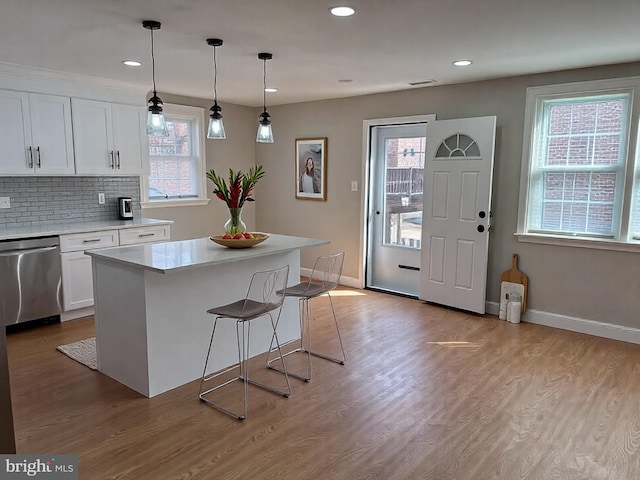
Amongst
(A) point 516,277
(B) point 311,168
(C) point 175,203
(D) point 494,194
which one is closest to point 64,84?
(C) point 175,203

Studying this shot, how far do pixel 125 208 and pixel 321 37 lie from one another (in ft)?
9.93

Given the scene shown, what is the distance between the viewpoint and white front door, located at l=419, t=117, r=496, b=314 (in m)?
4.60

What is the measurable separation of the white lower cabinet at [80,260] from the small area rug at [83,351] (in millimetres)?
640

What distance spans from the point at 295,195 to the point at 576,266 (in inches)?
139

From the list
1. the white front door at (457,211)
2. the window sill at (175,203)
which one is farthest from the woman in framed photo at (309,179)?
the white front door at (457,211)

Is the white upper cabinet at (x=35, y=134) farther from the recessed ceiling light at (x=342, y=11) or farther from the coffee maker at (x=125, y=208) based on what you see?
the recessed ceiling light at (x=342, y=11)

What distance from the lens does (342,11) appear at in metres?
2.64

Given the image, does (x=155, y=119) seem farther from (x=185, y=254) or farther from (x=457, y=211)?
(x=457, y=211)

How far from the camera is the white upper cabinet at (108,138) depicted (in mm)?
4590

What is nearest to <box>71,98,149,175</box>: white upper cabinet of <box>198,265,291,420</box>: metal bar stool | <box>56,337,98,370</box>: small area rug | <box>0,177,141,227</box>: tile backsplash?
<box>0,177,141,227</box>: tile backsplash

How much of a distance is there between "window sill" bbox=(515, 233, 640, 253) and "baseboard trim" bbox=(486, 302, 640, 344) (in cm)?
67

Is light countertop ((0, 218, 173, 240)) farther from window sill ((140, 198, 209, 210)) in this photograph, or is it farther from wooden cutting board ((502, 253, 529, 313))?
wooden cutting board ((502, 253, 529, 313))

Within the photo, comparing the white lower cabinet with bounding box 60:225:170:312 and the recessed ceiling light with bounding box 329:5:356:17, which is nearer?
the recessed ceiling light with bounding box 329:5:356:17

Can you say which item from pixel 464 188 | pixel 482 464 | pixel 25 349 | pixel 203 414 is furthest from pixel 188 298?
pixel 464 188
